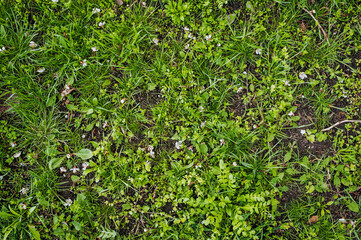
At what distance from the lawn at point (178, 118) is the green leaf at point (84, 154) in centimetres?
1

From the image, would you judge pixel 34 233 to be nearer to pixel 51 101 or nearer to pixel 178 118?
pixel 51 101

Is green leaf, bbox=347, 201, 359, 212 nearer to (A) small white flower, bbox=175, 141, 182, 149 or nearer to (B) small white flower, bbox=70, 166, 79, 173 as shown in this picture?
(A) small white flower, bbox=175, 141, 182, 149

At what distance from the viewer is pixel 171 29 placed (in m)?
2.78

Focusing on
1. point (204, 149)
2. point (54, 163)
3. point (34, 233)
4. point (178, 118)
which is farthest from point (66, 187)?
point (204, 149)

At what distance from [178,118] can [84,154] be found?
1.03 m

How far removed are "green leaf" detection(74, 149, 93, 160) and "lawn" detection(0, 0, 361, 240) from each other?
0.5 inches

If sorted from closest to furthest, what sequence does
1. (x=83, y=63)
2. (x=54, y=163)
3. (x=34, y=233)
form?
1. (x=34, y=233)
2. (x=54, y=163)
3. (x=83, y=63)

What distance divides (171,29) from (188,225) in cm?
202

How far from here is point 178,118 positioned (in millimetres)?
2645

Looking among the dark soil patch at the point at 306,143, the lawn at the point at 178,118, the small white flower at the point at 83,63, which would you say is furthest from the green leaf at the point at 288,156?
the small white flower at the point at 83,63

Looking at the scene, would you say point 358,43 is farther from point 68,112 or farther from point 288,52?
point 68,112

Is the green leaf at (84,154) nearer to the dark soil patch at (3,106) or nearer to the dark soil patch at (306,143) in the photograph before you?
the dark soil patch at (3,106)

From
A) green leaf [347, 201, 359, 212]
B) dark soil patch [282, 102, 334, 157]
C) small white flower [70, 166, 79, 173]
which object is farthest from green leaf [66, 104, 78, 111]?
green leaf [347, 201, 359, 212]

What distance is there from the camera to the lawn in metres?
2.52
